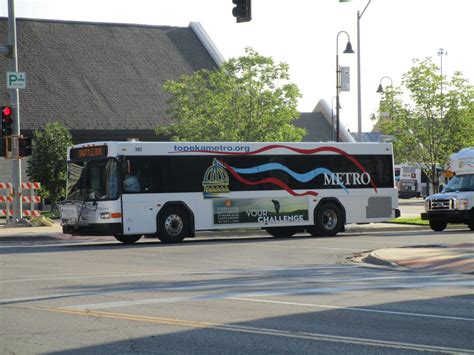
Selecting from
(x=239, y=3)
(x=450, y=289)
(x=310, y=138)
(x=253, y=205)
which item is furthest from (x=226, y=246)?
(x=310, y=138)

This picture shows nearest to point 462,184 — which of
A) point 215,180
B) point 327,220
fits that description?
point 327,220

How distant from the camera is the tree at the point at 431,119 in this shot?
44094 millimetres

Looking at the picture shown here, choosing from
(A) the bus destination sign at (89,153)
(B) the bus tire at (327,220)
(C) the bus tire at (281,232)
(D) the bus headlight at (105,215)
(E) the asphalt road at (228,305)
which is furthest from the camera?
(C) the bus tire at (281,232)

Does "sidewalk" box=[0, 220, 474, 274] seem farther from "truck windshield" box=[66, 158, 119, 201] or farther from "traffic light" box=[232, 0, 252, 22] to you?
"truck windshield" box=[66, 158, 119, 201]

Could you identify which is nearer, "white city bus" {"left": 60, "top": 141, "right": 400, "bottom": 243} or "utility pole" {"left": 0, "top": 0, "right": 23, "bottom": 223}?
"white city bus" {"left": 60, "top": 141, "right": 400, "bottom": 243}

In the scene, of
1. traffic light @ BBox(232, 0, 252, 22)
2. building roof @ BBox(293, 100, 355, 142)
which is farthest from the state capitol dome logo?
building roof @ BBox(293, 100, 355, 142)

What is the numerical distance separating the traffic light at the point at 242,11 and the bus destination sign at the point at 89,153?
696 cm

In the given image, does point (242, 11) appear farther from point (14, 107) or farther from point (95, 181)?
point (14, 107)

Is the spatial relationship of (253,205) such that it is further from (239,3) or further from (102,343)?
(102,343)

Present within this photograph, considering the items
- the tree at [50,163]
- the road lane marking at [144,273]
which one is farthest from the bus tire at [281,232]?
the tree at [50,163]

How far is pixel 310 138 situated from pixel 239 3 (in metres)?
57.9

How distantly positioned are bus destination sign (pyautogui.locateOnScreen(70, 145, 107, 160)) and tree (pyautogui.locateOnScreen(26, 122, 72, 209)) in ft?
53.4

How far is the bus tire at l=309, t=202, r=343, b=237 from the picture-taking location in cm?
3153

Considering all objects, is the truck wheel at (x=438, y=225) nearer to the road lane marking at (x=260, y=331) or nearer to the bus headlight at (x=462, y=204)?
the bus headlight at (x=462, y=204)
